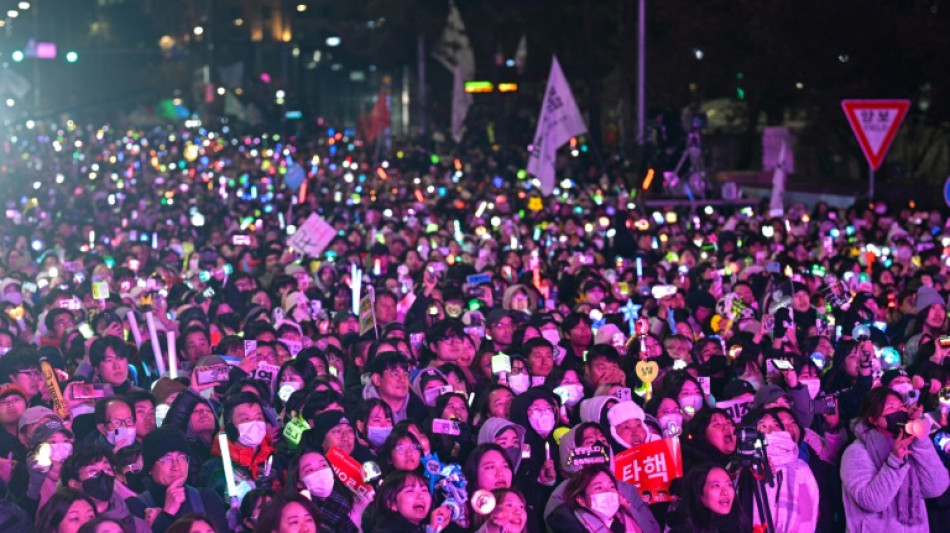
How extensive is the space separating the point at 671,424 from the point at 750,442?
4.51ft

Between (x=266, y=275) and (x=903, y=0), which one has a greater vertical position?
(x=903, y=0)

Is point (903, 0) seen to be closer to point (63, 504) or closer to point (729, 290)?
point (729, 290)

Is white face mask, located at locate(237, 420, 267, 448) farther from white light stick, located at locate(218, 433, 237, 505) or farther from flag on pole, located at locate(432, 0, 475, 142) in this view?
flag on pole, located at locate(432, 0, 475, 142)

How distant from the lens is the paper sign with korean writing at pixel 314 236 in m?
19.0

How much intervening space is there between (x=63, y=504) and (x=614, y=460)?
2667 mm

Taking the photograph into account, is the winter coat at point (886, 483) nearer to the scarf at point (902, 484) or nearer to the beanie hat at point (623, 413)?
the scarf at point (902, 484)

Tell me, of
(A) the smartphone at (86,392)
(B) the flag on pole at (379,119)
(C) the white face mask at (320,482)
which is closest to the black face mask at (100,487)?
(C) the white face mask at (320,482)

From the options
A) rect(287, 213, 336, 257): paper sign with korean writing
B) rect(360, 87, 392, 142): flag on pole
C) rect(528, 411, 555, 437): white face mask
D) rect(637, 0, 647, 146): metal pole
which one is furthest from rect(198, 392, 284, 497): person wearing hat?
rect(360, 87, 392, 142): flag on pole

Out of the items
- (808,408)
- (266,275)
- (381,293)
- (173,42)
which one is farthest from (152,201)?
(173,42)

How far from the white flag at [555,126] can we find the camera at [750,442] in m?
17.0

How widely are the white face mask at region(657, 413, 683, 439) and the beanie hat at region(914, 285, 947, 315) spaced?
446 cm

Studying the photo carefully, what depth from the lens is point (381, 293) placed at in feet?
46.5

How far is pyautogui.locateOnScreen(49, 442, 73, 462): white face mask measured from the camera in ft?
27.5

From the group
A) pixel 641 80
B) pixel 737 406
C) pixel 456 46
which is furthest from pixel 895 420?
pixel 456 46
